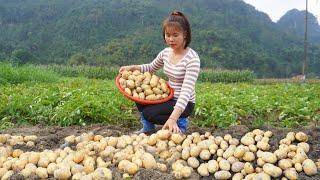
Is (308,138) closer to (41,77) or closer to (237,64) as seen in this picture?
(41,77)

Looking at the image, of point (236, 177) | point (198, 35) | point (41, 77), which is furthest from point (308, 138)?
point (198, 35)

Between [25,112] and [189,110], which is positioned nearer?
[189,110]

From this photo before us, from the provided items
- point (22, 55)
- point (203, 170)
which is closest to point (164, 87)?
point (203, 170)

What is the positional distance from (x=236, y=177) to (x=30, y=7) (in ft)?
212

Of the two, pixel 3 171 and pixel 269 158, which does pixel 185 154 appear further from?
pixel 3 171

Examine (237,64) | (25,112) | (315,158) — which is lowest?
(237,64)

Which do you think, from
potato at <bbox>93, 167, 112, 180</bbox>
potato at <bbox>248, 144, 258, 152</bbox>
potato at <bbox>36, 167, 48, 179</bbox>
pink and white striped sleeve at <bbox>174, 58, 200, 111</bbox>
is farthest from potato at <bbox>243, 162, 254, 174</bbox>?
potato at <bbox>36, 167, 48, 179</bbox>

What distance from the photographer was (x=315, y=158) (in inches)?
A: 121

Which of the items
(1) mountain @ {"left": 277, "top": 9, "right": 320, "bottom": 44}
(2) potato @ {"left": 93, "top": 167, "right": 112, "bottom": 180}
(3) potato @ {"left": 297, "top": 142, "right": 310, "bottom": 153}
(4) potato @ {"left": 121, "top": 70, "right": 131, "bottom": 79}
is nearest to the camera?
(2) potato @ {"left": 93, "top": 167, "right": 112, "bottom": 180}

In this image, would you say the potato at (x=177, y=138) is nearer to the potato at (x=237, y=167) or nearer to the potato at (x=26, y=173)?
the potato at (x=237, y=167)

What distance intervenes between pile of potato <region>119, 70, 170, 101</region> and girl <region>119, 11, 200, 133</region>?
10 centimetres

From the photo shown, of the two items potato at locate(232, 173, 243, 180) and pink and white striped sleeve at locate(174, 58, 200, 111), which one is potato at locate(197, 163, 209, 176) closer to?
potato at locate(232, 173, 243, 180)

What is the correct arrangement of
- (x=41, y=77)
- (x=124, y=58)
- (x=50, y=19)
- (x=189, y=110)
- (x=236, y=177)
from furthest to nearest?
(x=50, y=19) → (x=124, y=58) → (x=41, y=77) → (x=189, y=110) → (x=236, y=177)

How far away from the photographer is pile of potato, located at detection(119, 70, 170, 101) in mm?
4242
